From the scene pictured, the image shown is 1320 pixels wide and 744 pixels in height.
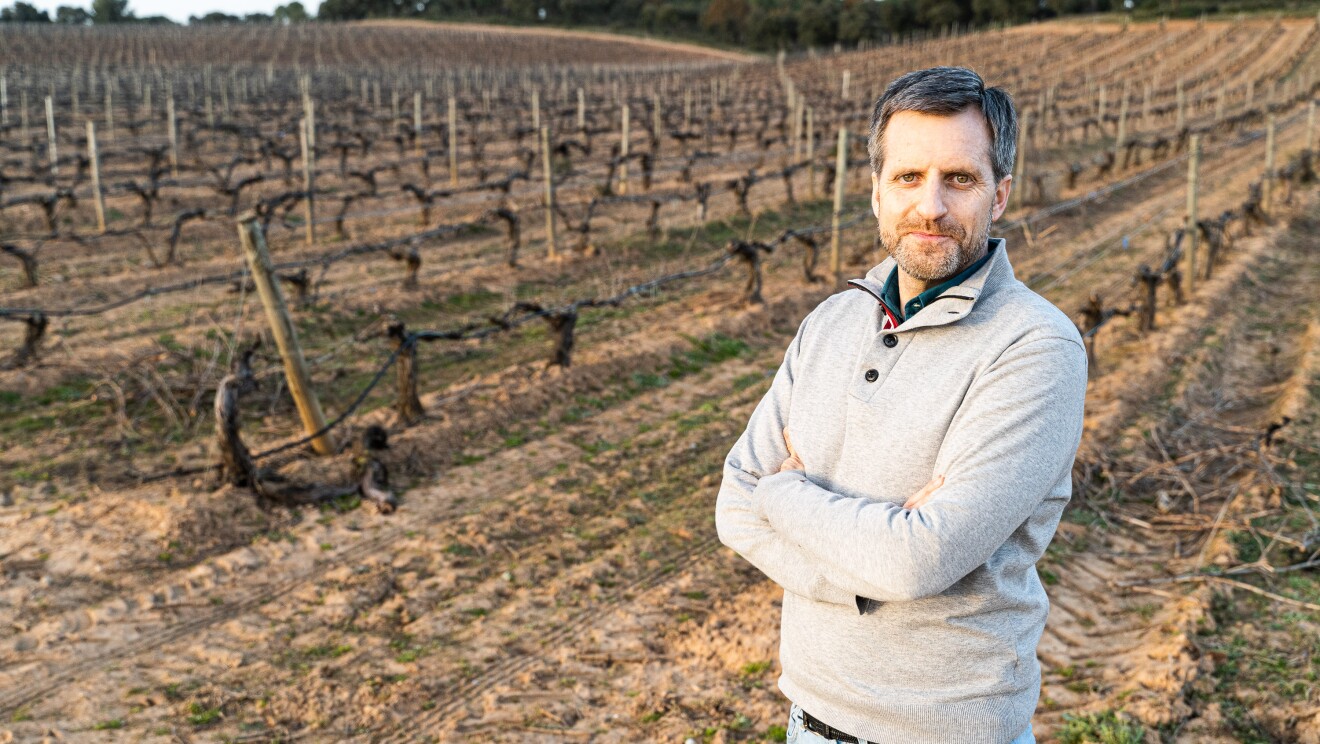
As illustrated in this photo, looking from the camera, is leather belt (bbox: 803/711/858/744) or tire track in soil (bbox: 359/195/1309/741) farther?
tire track in soil (bbox: 359/195/1309/741)

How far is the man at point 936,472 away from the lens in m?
1.44

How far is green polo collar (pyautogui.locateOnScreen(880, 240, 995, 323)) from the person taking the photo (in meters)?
1.58

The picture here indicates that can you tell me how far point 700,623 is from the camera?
166 inches

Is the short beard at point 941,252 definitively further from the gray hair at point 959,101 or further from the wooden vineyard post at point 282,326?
the wooden vineyard post at point 282,326

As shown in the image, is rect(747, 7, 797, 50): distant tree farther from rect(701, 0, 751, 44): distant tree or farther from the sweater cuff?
the sweater cuff

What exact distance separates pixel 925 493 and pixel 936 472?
0.04 meters

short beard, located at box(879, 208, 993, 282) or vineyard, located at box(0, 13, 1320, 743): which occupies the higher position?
short beard, located at box(879, 208, 993, 282)

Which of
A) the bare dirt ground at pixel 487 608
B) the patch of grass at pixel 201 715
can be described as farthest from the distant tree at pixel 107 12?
the patch of grass at pixel 201 715

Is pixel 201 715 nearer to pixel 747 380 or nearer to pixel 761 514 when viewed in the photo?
pixel 761 514

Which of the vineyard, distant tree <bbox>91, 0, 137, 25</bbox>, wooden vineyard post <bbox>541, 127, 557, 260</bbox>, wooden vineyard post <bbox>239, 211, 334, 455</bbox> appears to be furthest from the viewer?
distant tree <bbox>91, 0, 137, 25</bbox>

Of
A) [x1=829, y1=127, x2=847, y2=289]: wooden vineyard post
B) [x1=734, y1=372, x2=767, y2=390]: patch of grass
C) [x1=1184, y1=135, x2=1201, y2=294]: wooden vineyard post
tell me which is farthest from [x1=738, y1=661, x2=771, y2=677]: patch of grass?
[x1=1184, y1=135, x2=1201, y2=294]: wooden vineyard post

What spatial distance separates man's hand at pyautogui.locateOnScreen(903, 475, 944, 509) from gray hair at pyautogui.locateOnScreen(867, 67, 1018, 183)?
516mm

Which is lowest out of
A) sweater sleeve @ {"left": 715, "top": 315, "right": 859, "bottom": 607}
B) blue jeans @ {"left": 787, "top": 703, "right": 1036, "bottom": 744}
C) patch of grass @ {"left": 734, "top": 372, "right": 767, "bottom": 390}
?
patch of grass @ {"left": 734, "top": 372, "right": 767, "bottom": 390}

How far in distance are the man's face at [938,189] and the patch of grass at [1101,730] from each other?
2513 millimetres
